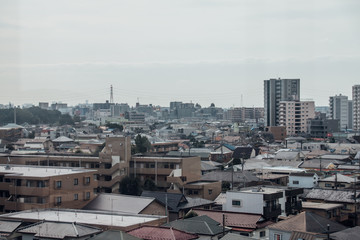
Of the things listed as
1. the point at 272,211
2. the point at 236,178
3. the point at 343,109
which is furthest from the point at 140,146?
the point at 343,109

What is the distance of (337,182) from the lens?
14.7 metres

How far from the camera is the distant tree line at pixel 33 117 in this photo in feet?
167

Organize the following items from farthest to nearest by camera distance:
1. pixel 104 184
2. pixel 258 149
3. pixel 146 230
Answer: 1. pixel 258 149
2. pixel 104 184
3. pixel 146 230

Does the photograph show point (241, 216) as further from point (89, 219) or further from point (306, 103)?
point (306, 103)

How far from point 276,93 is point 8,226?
135ft

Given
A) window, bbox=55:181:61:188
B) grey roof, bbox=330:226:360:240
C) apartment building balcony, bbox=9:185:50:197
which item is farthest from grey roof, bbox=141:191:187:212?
grey roof, bbox=330:226:360:240

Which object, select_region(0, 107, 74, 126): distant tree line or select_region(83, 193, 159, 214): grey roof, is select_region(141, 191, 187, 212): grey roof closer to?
select_region(83, 193, 159, 214): grey roof

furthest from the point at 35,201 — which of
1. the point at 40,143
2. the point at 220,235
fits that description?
the point at 40,143

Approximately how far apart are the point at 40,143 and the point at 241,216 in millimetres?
18761

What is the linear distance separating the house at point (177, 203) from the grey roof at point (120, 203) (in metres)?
0.46

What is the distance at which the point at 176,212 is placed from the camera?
1148 cm

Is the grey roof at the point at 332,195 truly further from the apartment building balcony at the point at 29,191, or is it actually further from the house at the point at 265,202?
the apartment building balcony at the point at 29,191

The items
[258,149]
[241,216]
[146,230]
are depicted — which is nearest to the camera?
[146,230]

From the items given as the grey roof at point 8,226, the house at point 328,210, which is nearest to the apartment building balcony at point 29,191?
the grey roof at point 8,226
